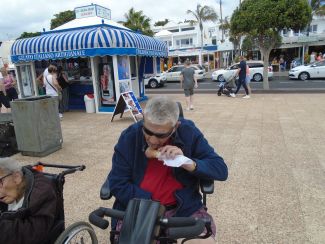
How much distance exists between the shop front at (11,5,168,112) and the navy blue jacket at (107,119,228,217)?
7612 millimetres

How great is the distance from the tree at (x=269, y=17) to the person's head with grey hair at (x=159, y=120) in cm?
1177

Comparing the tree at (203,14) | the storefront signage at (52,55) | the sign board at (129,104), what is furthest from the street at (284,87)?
the tree at (203,14)

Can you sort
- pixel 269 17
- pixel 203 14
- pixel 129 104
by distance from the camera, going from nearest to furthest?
pixel 129 104, pixel 269 17, pixel 203 14

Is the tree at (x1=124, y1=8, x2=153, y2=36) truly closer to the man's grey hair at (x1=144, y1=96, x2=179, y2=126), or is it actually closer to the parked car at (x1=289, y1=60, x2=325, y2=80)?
the parked car at (x1=289, y1=60, x2=325, y2=80)

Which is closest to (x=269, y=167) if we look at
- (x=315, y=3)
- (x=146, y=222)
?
(x=146, y=222)

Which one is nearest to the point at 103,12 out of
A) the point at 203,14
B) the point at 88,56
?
the point at 88,56

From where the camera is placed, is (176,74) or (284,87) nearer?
(284,87)

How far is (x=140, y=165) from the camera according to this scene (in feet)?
6.82

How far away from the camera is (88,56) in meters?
9.38

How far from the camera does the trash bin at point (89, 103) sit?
33.6 ft

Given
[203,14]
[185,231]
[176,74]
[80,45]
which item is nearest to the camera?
[185,231]

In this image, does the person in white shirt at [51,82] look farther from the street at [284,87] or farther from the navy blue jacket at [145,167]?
the street at [284,87]

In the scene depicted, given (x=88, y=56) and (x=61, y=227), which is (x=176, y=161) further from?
(x=88, y=56)

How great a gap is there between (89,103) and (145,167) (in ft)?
28.0
